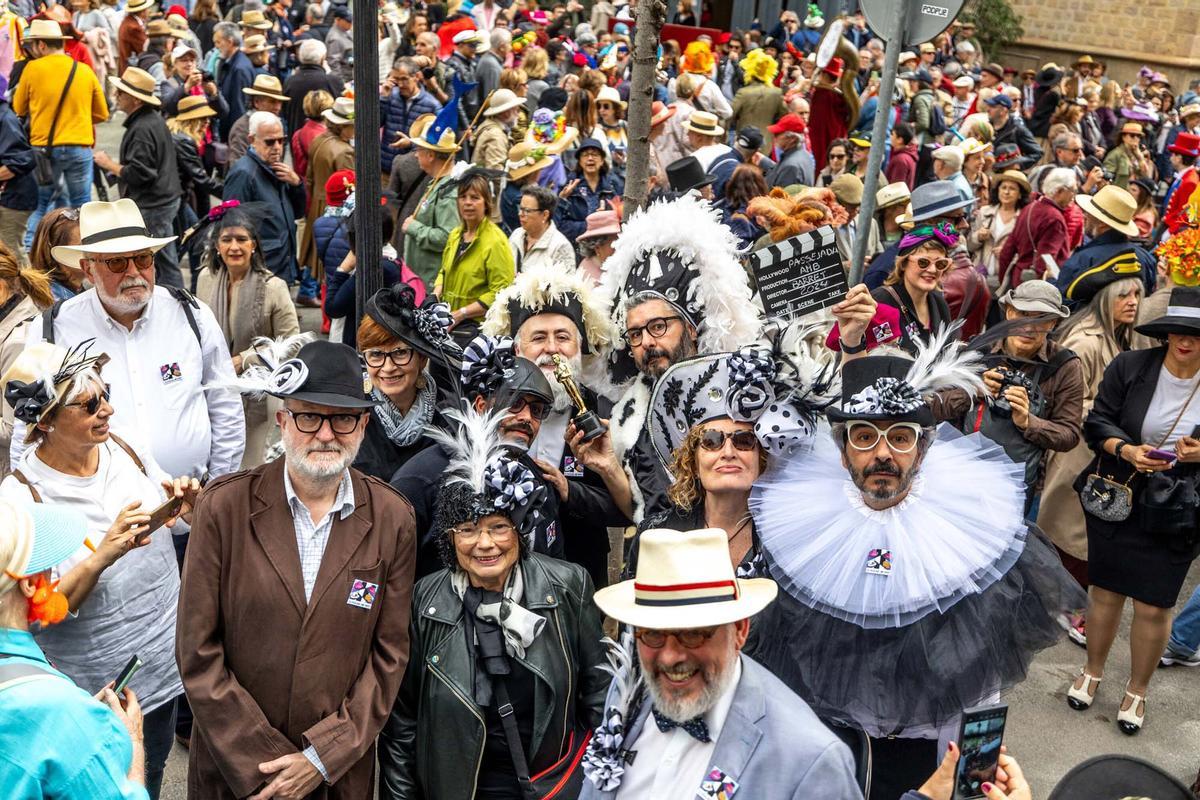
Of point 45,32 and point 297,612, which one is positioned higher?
point 45,32

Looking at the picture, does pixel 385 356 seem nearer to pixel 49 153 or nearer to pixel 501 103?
pixel 501 103

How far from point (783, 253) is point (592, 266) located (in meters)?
2.61

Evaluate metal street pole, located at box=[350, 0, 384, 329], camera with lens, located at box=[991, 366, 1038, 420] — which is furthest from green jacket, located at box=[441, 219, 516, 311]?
camera with lens, located at box=[991, 366, 1038, 420]

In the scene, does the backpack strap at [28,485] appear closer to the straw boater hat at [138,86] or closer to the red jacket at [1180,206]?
the red jacket at [1180,206]

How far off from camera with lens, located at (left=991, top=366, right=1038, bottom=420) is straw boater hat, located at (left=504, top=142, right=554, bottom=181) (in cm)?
481

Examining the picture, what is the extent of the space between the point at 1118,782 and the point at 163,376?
161 inches

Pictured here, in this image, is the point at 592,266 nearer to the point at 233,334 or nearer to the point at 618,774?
the point at 233,334

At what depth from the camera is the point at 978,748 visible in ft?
9.20

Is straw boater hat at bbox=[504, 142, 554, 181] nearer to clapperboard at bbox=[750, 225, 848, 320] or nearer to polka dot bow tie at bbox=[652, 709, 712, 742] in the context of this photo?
clapperboard at bbox=[750, 225, 848, 320]

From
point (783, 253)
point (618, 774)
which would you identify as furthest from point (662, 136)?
point (618, 774)

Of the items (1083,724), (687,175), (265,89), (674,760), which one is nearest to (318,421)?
(674,760)

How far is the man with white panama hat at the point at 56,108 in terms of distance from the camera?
1055 centimetres

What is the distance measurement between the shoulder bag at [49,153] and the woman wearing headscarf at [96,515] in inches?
285

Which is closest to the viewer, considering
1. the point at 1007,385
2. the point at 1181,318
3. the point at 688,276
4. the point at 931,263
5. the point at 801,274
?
the point at 801,274
